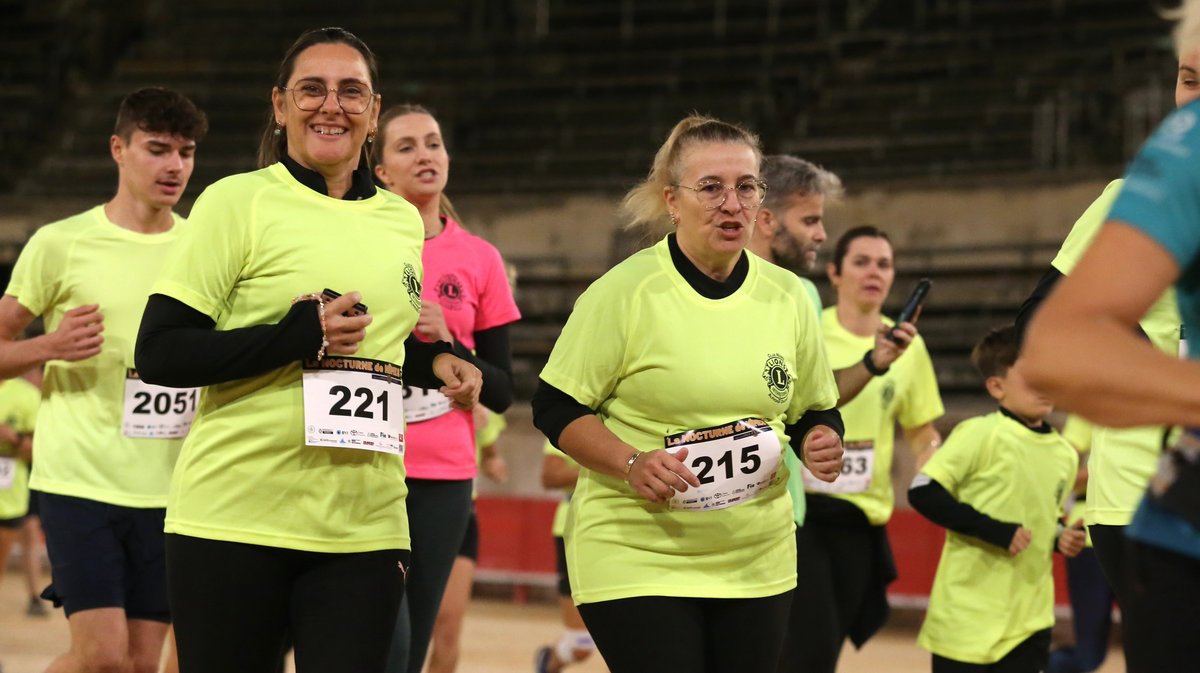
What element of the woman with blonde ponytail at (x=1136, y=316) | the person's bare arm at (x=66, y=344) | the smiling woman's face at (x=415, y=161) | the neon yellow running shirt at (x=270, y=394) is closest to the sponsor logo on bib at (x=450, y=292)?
the smiling woman's face at (x=415, y=161)

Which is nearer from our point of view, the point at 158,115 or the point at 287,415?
the point at 287,415

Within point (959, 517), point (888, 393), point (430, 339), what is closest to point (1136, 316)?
point (430, 339)

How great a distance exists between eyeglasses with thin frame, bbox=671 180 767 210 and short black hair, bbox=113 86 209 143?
1733mm

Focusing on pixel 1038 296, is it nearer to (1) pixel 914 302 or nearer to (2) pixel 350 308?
(2) pixel 350 308

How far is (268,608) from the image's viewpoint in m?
2.95

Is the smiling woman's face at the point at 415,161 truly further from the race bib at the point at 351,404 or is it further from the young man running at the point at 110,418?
the race bib at the point at 351,404

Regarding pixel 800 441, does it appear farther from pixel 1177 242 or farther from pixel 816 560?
pixel 1177 242

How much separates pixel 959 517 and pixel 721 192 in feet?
6.30

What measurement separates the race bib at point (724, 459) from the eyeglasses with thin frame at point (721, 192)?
52 centimetres

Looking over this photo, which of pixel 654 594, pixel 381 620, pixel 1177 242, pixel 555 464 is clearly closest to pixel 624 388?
pixel 654 594

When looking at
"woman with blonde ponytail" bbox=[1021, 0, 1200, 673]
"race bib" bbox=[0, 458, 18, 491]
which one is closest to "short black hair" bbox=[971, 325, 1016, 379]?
"woman with blonde ponytail" bbox=[1021, 0, 1200, 673]

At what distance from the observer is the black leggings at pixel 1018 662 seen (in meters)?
4.82

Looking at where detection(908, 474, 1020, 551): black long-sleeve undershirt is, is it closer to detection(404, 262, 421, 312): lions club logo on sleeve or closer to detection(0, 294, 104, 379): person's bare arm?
detection(404, 262, 421, 312): lions club logo on sleeve

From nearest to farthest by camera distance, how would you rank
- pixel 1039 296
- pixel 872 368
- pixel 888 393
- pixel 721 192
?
pixel 1039 296
pixel 721 192
pixel 872 368
pixel 888 393
